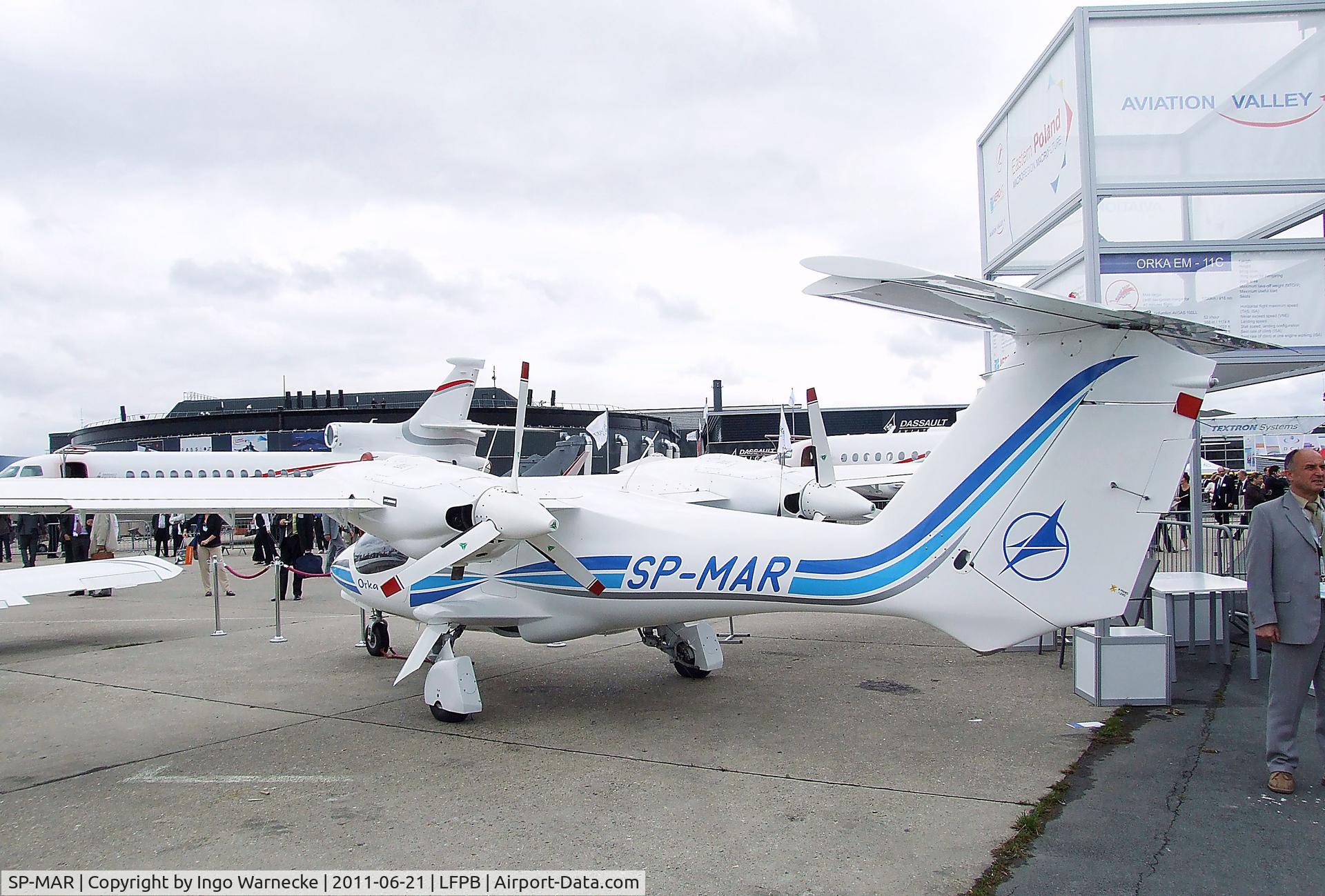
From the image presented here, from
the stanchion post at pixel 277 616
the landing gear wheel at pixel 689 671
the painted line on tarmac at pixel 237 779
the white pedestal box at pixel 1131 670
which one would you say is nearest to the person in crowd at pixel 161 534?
the stanchion post at pixel 277 616

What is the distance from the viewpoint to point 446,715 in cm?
747

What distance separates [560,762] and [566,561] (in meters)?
1.64

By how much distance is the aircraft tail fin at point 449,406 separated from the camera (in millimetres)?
26078

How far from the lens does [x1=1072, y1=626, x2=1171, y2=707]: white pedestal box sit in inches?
285

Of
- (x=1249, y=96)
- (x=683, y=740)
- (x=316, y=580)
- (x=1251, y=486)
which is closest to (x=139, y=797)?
(x=683, y=740)

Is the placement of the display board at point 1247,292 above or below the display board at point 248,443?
above

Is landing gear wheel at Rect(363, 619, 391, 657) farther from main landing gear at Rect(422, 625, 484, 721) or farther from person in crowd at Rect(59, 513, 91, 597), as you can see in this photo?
person in crowd at Rect(59, 513, 91, 597)

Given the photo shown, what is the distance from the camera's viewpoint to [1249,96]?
8.43 m

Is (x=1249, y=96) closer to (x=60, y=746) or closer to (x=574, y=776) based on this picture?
(x=574, y=776)

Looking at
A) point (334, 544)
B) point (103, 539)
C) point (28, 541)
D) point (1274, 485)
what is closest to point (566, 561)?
point (1274, 485)

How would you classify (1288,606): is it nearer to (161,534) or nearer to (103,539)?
(103,539)

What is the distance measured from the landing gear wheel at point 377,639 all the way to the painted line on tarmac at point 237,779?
13.8 feet

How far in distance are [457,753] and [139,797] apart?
2.19 metres

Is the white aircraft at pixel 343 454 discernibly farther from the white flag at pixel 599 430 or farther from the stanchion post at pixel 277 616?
the stanchion post at pixel 277 616
